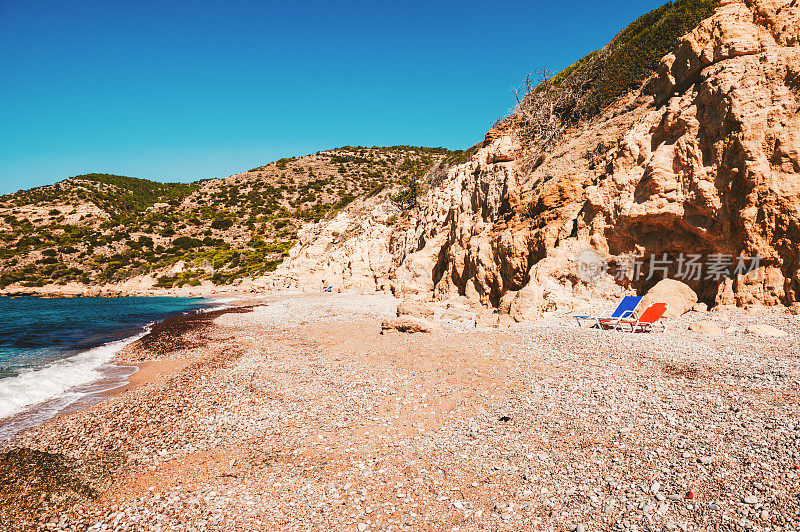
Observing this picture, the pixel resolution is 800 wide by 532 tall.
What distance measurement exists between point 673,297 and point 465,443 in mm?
10795

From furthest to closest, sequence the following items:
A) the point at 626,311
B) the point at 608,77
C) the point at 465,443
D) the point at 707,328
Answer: the point at 608,77, the point at 626,311, the point at 707,328, the point at 465,443

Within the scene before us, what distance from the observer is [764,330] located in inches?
371

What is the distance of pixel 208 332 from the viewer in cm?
1905

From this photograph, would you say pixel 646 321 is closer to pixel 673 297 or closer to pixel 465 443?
pixel 673 297

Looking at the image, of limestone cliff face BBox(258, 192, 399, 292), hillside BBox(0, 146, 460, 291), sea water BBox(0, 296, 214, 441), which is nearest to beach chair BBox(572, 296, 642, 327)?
sea water BBox(0, 296, 214, 441)

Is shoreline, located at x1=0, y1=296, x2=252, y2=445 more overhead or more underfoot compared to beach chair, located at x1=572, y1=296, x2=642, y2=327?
more underfoot

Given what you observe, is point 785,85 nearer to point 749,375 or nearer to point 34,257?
point 749,375

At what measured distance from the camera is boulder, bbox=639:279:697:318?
42.4ft

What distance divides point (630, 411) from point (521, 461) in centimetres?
218

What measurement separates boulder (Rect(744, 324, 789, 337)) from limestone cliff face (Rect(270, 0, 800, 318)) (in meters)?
2.74

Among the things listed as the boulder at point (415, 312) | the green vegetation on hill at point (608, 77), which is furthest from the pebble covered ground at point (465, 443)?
the green vegetation on hill at point (608, 77)

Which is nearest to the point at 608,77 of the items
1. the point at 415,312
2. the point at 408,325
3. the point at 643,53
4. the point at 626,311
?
the point at 643,53

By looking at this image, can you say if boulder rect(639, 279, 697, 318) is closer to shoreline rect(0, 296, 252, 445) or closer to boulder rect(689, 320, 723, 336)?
boulder rect(689, 320, 723, 336)

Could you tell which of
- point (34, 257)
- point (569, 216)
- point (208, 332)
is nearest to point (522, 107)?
point (569, 216)
